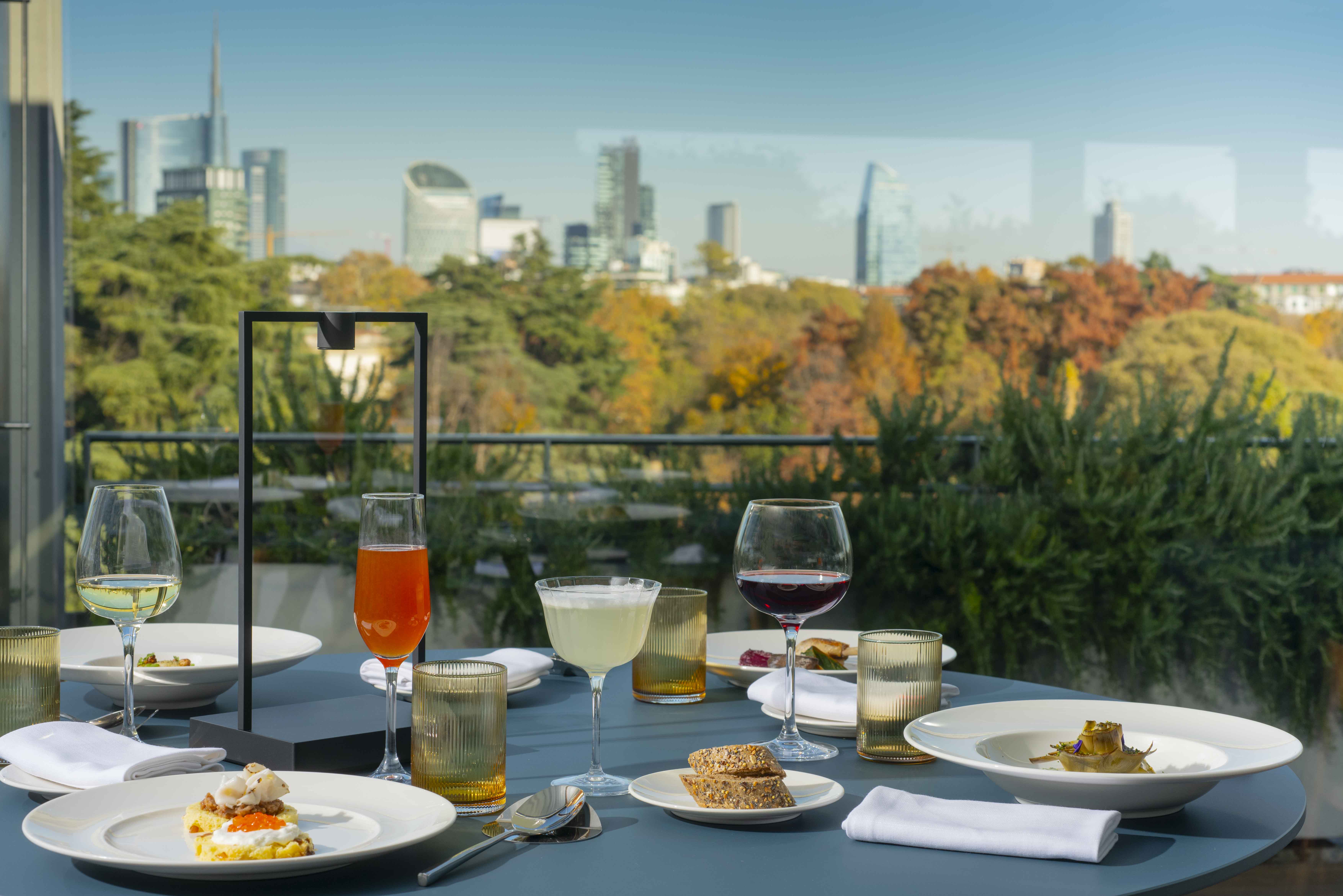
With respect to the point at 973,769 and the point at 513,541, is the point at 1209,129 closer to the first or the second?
the point at 513,541

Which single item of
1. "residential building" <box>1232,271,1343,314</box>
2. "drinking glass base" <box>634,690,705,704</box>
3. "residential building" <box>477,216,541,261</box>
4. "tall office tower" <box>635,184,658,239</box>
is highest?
"tall office tower" <box>635,184,658,239</box>

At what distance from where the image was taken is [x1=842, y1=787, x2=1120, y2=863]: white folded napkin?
75cm

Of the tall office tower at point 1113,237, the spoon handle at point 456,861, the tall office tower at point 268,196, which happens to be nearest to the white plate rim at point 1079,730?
the spoon handle at point 456,861

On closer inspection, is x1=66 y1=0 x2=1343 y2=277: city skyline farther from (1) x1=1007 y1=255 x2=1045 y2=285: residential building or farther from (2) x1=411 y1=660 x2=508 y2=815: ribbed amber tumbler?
(2) x1=411 y1=660 x2=508 y2=815: ribbed amber tumbler

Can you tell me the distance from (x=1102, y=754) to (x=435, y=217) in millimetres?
6773

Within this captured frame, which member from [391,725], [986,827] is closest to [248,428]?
[391,725]

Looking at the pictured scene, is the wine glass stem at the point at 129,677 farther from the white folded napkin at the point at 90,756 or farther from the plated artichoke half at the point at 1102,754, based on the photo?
the plated artichoke half at the point at 1102,754

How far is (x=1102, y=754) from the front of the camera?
0.87 meters

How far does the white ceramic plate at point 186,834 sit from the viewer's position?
0.68 metres

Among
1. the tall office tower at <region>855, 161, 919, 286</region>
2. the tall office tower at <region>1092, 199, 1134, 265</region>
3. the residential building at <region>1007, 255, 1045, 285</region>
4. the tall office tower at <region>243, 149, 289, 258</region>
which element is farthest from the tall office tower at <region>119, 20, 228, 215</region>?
the tall office tower at <region>1092, 199, 1134, 265</region>

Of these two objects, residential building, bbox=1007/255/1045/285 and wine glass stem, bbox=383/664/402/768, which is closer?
wine glass stem, bbox=383/664/402/768

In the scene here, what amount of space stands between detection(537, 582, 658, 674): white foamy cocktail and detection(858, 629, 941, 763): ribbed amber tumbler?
0.21 meters

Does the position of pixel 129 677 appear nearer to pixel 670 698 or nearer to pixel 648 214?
pixel 670 698

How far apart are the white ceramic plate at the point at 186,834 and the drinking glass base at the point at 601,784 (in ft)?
0.42
